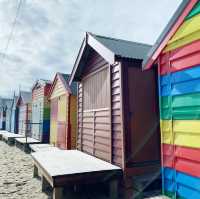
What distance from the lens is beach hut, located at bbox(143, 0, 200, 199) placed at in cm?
395

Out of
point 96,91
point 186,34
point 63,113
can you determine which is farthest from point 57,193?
point 63,113

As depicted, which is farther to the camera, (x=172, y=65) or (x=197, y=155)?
(x=172, y=65)

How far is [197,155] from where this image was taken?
386 cm

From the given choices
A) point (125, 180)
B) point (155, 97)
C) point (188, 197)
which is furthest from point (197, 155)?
point (155, 97)

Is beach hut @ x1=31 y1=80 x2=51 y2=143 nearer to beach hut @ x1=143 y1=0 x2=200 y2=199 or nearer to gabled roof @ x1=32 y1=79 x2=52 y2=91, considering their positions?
gabled roof @ x1=32 y1=79 x2=52 y2=91

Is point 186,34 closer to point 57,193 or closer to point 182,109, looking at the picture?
point 182,109

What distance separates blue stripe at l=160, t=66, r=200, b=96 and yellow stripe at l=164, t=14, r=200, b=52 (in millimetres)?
511

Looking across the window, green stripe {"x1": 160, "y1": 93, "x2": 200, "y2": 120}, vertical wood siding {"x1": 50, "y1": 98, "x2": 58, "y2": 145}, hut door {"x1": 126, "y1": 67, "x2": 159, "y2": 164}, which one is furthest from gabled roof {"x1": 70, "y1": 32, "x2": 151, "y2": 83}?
vertical wood siding {"x1": 50, "y1": 98, "x2": 58, "y2": 145}

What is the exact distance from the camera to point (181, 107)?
425 cm

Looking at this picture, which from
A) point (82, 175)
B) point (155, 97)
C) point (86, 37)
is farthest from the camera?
point (86, 37)

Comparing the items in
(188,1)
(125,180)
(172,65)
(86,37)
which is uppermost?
(86,37)

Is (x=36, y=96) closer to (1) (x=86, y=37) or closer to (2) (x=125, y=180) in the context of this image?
(1) (x=86, y=37)

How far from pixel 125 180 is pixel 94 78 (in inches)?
154

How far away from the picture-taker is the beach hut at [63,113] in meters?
12.6
